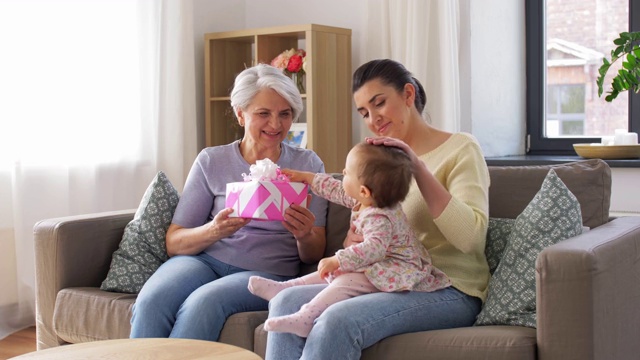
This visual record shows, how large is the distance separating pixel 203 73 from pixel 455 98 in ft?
4.80

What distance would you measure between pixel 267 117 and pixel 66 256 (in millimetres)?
776

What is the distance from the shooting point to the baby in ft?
7.00

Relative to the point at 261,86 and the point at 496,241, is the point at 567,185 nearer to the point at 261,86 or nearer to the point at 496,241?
the point at 496,241

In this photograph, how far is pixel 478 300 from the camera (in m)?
2.27

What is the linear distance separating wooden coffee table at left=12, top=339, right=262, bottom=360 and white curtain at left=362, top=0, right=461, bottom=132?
245cm

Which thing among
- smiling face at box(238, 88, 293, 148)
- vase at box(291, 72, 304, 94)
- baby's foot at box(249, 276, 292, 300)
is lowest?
baby's foot at box(249, 276, 292, 300)

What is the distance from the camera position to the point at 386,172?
2.14 metres

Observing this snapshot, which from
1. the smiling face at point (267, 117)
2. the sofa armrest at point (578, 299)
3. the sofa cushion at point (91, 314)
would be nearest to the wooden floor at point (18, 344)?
the sofa cushion at point (91, 314)

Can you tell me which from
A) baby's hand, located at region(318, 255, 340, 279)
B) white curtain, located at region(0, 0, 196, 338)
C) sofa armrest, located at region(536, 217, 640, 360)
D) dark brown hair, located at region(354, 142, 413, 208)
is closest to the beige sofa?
sofa armrest, located at region(536, 217, 640, 360)

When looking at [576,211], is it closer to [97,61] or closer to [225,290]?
[225,290]

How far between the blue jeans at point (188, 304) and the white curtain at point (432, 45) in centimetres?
187

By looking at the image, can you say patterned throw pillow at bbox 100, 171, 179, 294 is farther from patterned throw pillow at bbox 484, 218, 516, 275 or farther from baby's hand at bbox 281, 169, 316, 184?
patterned throw pillow at bbox 484, 218, 516, 275

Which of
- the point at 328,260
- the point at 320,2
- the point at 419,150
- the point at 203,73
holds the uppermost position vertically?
the point at 320,2

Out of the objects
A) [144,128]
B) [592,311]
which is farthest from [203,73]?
[592,311]
